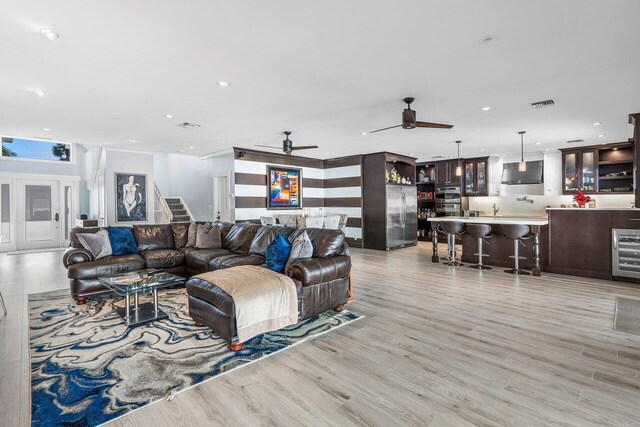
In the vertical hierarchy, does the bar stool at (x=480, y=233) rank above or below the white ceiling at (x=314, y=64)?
below

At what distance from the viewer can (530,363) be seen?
2.63 meters

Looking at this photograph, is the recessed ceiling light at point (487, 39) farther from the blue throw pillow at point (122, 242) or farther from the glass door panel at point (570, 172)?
the glass door panel at point (570, 172)

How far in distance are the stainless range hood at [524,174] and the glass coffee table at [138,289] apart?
885cm

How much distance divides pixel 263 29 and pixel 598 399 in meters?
3.58

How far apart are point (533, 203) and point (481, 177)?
1.52 meters

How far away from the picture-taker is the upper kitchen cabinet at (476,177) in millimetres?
9703

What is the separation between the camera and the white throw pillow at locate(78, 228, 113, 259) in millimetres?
4703

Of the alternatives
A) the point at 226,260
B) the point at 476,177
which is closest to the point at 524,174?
the point at 476,177

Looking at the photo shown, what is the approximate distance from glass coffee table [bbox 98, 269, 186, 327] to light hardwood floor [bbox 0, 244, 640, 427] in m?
0.84

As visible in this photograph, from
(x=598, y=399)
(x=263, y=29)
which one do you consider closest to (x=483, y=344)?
(x=598, y=399)

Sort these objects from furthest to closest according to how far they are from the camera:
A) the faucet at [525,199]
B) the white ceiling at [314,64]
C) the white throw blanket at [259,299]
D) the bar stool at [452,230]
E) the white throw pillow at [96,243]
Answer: the faucet at [525,199]
the bar stool at [452,230]
the white throw pillow at [96,243]
the white throw blanket at [259,299]
the white ceiling at [314,64]

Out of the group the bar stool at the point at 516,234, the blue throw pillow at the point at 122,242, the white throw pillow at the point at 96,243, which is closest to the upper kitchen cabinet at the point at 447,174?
the bar stool at the point at 516,234

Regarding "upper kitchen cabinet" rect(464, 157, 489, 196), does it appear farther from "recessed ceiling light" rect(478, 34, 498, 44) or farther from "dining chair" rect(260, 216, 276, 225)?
"recessed ceiling light" rect(478, 34, 498, 44)

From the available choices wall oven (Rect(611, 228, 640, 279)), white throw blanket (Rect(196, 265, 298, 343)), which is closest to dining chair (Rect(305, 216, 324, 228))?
white throw blanket (Rect(196, 265, 298, 343))
